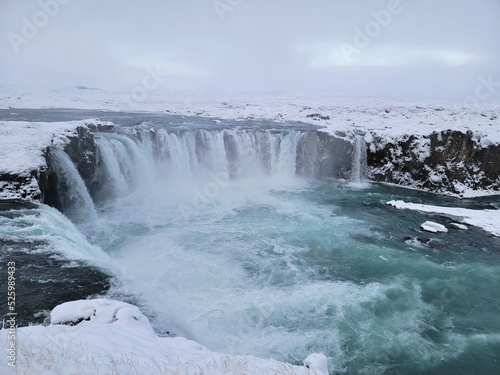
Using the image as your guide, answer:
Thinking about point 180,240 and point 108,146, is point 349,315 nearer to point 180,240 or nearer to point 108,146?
point 180,240

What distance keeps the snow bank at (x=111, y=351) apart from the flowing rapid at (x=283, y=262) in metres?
1.50

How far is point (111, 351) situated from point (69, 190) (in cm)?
1312

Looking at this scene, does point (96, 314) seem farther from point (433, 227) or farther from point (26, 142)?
point (433, 227)

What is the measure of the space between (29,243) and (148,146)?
45.4ft

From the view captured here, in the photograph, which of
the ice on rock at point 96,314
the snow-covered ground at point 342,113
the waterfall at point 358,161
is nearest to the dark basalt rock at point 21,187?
the ice on rock at point 96,314

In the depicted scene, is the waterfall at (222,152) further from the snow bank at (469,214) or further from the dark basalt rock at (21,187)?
the snow bank at (469,214)

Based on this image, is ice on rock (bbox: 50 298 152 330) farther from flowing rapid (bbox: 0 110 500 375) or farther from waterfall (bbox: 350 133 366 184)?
waterfall (bbox: 350 133 366 184)

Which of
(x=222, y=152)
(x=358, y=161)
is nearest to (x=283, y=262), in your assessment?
(x=222, y=152)

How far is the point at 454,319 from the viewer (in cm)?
915

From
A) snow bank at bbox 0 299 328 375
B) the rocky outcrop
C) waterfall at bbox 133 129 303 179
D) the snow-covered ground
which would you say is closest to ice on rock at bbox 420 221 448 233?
the rocky outcrop

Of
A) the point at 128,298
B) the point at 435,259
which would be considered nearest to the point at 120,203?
Result: the point at 128,298

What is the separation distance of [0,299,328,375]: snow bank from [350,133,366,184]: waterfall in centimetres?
2144

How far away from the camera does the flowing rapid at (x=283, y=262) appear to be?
794 cm

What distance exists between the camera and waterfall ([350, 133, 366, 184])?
80.1 ft
